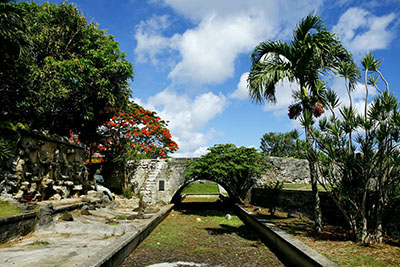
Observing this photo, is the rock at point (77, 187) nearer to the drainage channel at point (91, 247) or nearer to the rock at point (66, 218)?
the drainage channel at point (91, 247)

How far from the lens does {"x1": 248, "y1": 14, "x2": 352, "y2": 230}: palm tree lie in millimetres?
6312

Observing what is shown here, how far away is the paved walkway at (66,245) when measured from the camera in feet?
12.3

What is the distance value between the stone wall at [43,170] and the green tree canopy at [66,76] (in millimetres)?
1056

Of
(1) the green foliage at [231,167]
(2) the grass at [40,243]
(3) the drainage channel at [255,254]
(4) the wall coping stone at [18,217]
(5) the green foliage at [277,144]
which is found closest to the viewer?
(3) the drainage channel at [255,254]

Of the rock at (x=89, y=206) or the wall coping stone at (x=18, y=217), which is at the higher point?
the wall coping stone at (x=18, y=217)

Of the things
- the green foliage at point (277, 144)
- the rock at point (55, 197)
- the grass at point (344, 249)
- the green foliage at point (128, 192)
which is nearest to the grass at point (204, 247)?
the grass at point (344, 249)

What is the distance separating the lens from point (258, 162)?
44.4 ft

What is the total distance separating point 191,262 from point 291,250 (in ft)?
6.12

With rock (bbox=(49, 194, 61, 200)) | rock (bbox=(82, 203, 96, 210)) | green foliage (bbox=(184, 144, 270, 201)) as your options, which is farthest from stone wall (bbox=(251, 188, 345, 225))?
rock (bbox=(49, 194, 61, 200))

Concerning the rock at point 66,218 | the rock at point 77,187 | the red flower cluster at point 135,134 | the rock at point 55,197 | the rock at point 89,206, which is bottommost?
the rock at point 66,218

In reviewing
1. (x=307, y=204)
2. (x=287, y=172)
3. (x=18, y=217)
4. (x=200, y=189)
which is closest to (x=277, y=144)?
(x=200, y=189)

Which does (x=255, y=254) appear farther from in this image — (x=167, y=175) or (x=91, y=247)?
(x=167, y=175)

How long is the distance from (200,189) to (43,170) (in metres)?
21.2

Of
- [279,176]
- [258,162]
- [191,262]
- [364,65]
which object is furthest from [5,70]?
[279,176]
